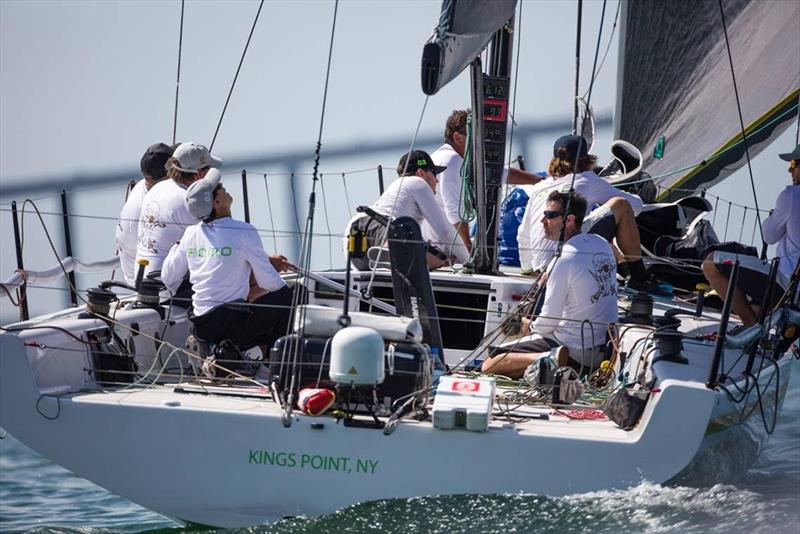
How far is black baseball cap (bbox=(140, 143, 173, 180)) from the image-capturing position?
6980mm

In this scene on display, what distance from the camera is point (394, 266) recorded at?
5.98 meters

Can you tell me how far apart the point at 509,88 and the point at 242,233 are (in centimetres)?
183

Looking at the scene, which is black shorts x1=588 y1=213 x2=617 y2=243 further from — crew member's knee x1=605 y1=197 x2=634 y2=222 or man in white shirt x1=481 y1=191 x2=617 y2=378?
man in white shirt x1=481 y1=191 x2=617 y2=378

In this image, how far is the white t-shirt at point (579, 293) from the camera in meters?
5.83

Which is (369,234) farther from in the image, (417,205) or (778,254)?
(778,254)

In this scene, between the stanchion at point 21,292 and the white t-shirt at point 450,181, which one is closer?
the stanchion at point 21,292

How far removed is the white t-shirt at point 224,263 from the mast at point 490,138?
4.32 ft

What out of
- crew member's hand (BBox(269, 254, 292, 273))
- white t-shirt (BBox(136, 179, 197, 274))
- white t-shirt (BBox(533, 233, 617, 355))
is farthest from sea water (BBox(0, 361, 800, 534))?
white t-shirt (BBox(136, 179, 197, 274))

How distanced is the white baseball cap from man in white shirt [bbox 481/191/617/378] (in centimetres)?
168

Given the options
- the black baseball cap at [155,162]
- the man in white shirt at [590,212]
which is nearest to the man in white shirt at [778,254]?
the man in white shirt at [590,212]

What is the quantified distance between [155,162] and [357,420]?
2624mm

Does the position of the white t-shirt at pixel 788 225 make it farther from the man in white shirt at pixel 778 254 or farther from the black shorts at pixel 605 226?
the black shorts at pixel 605 226

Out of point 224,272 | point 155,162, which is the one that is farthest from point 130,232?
point 224,272

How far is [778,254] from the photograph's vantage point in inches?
270
